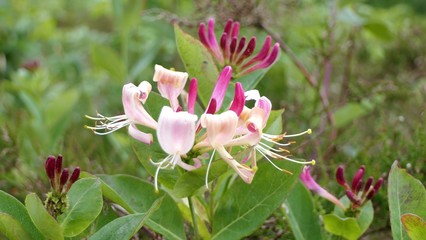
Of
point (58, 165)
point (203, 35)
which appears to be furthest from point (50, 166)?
point (203, 35)

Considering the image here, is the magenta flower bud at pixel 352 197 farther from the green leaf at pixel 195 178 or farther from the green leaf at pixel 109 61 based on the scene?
the green leaf at pixel 109 61

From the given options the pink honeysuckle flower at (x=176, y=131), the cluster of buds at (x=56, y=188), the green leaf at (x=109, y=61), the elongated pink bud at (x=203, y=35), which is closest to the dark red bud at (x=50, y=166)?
the cluster of buds at (x=56, y=188)

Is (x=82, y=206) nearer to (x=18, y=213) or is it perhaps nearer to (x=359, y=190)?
(x=18, y=213)

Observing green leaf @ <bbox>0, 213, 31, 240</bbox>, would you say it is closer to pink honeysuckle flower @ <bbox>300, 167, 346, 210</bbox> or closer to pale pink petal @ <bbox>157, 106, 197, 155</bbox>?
pale pink petal @ <bbox>157, 106, 197, 155</bbox>

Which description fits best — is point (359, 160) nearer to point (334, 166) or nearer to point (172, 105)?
point (334, 166)

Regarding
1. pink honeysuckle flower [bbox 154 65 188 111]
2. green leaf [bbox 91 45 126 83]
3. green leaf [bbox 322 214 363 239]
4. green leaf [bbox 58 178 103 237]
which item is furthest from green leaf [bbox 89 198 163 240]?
green leaf [bbox 91 45 126 83]

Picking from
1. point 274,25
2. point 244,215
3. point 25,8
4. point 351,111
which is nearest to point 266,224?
point 244,215
